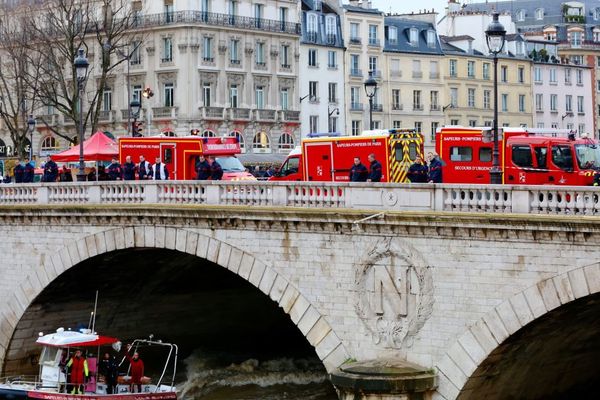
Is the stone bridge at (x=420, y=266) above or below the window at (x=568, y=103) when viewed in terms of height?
below

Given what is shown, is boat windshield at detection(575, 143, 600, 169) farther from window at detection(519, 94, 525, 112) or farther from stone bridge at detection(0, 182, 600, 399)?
window at detection(519, 94, 525, 112)

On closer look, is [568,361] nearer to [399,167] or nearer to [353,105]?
[399,167]

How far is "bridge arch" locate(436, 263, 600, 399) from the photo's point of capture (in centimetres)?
2847

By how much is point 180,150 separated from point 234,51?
1613 inches

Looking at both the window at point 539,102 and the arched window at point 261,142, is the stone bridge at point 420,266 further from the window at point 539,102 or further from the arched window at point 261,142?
the window at point 539,102

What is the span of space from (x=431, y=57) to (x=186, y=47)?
68.0 ft

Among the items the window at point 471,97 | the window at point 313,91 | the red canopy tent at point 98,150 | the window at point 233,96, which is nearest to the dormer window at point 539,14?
the window at point 471,97

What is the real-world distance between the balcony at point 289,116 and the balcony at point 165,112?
7.84 m

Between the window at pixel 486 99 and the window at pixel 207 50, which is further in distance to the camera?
the window at pixel 486 99

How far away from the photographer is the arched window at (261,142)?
8994 centimetres

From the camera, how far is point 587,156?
39344 millimetres

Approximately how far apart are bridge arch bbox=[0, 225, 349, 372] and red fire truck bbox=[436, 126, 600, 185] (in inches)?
300

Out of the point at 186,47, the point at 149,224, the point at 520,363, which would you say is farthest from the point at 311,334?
the point at 186,47

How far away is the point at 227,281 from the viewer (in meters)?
48.9
